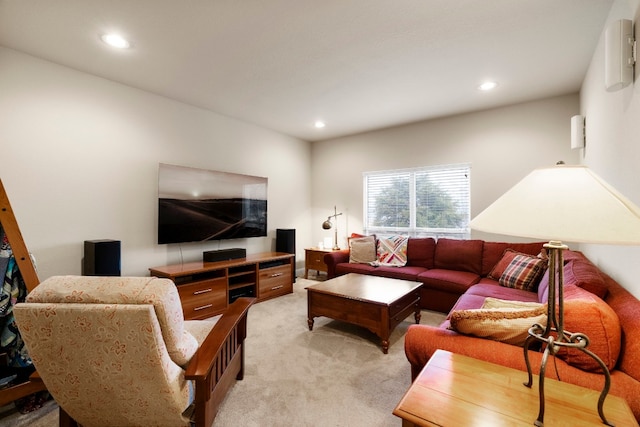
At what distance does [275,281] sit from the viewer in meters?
4.00

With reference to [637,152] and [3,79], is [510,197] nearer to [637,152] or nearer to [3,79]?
[637,152]

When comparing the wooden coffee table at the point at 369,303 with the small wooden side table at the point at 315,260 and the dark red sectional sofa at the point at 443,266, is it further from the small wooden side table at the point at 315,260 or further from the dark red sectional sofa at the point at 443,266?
the small wooden side table at the point at 315,260

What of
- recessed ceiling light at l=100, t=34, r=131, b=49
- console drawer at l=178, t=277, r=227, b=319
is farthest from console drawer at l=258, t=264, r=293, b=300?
recessed ceiling light at l=100, t=34, r=131, b=49

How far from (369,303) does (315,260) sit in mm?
2465

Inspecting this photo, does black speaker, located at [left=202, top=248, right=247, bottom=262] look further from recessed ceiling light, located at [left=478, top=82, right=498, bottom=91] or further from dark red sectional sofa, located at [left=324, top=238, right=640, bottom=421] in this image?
recessed ceiling light, located at [left=478, top=82, right=498, bottom=91]

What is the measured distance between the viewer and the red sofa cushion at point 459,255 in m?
3.58

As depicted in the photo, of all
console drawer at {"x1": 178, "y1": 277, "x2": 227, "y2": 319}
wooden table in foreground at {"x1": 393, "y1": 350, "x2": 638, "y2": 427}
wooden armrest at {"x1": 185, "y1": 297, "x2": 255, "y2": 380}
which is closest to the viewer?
wooden table in foreground at {"x1": 393, "y1": 350, "x2": 638, "y2": 427}

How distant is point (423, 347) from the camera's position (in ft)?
4.68

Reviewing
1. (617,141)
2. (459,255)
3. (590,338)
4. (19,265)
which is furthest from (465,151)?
(19,265)

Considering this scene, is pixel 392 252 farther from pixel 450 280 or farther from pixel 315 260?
pixel 315 260

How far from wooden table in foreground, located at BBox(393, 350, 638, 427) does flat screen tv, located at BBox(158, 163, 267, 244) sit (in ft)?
10.4

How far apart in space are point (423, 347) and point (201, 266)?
8.76ft

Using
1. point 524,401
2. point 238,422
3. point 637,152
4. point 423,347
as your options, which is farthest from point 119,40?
point 637,152

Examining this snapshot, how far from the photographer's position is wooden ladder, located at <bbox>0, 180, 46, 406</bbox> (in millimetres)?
1598
